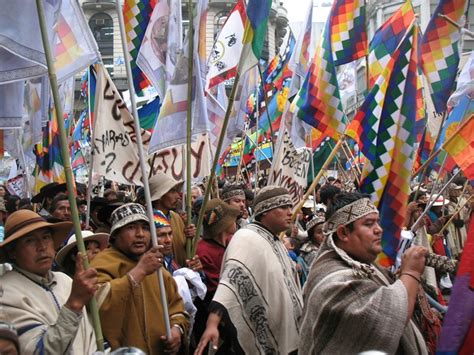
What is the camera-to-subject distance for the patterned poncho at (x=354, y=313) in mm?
3293

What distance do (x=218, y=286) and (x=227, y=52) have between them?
3.81 meters

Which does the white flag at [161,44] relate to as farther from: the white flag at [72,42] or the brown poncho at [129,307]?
the brown poncho at [129,307]

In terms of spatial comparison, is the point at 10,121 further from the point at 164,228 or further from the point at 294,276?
the point at 294,276

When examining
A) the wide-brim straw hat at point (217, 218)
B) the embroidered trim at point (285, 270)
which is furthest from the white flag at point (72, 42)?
the wide-brim straw hat at point (217, 218)

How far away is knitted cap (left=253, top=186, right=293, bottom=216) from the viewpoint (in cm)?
488

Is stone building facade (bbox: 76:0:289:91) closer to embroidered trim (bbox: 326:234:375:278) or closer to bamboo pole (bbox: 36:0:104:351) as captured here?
bamboo pole (bbox: 36:0:104:351)

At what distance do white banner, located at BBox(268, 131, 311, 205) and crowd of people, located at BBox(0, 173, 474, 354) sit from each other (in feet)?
5.39

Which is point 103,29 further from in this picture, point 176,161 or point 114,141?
point 114,141

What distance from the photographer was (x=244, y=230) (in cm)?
482

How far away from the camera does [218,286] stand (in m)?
4.65

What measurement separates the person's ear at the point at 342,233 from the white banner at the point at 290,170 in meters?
3.88

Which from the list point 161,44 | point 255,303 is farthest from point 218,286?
point 161,44

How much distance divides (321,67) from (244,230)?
146 inches

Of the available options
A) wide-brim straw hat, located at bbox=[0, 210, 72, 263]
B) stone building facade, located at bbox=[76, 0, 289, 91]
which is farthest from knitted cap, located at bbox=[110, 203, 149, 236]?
stone building facade, located at bbox=[76, 0, 289, 91]
